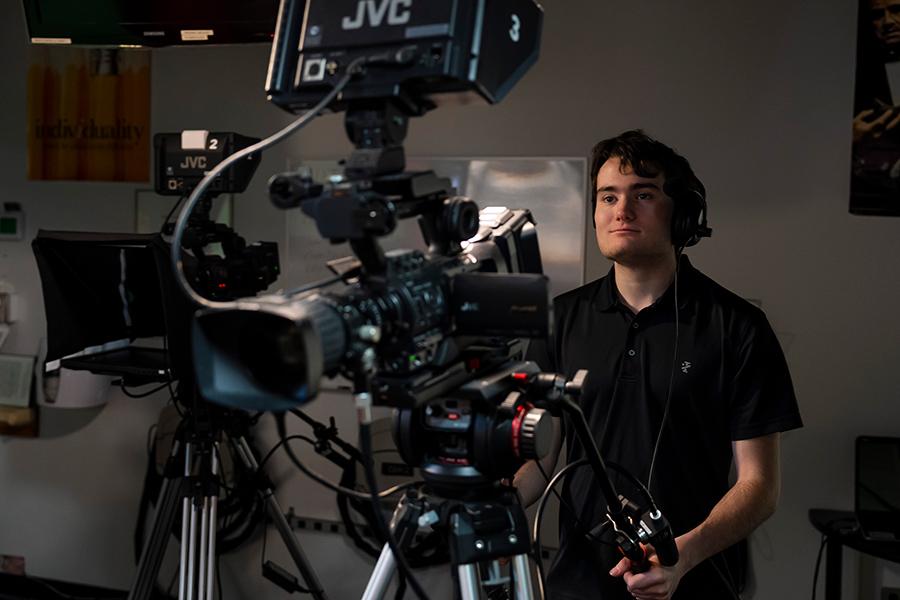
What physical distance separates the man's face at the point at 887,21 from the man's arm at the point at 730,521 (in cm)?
166

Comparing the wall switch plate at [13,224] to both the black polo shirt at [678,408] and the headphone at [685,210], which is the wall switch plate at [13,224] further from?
the headphone at [685,210]

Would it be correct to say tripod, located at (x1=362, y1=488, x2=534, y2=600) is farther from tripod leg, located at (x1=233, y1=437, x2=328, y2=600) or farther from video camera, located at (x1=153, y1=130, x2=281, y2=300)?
tripod leg, located at (x1=233, y1=437, x2=328, y2=600)

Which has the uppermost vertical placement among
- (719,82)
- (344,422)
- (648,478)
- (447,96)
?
(719,82)

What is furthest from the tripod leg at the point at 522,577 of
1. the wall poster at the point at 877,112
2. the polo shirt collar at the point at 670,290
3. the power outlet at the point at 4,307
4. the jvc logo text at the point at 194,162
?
the power outlet at the point at 4,307

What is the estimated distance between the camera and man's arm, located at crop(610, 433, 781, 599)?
4.30ft

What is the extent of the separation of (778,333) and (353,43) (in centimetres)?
214

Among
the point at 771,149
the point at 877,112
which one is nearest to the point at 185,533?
the point at 771,149

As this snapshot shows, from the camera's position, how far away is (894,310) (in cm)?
269

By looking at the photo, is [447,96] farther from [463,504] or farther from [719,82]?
[719,82]

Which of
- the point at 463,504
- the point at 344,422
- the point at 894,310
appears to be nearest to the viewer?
the point at 463,504

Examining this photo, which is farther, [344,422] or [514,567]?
[344,422]

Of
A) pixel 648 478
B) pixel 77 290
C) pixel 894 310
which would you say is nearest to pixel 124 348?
pixel 77 290

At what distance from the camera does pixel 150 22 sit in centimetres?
254

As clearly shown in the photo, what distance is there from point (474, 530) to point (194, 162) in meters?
1.57
